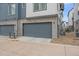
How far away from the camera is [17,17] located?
299cm

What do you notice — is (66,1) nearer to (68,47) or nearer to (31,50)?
(68,47)

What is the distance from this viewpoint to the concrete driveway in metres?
2.82

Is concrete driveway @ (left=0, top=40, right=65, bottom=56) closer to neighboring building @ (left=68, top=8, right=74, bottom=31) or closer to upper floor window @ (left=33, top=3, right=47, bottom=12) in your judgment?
neighboring building @ (left=68, top=8, right=74, bottom=31)

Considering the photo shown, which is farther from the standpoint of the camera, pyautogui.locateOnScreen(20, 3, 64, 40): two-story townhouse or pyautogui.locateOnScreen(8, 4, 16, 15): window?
pyautogui.locateOnScreen(8, 4, 16, 15): window

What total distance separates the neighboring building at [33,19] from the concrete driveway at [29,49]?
0.50 ft

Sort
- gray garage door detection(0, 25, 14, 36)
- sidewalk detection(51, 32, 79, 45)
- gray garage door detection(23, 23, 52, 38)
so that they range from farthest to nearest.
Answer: gray garage door detection(0, 25, 14, 36), gray garage door detection(23, 23, 52, 38), sidewalk detection(51, 32, 79, 45)

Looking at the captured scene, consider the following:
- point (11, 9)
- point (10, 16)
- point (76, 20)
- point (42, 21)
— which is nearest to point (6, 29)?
point (10, 16)

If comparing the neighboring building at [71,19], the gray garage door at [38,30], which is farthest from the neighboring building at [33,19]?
the neighboring building at [71,19]

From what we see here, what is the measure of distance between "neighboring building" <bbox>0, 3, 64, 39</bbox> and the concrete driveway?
0.15 metres

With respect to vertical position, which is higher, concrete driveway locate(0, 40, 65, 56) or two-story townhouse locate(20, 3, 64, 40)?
two-story townhouse locate(20, 3, 64, 40)

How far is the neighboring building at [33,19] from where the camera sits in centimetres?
282

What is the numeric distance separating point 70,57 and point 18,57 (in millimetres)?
882

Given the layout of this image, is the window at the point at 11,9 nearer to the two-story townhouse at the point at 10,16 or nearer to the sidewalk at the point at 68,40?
the two-story townhouse at the point at 10,16

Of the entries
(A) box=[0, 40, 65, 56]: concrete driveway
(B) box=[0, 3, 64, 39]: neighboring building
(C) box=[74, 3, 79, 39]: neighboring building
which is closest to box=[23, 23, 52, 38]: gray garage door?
(B) box=[0, 3, 64, 39]: neighboring building
